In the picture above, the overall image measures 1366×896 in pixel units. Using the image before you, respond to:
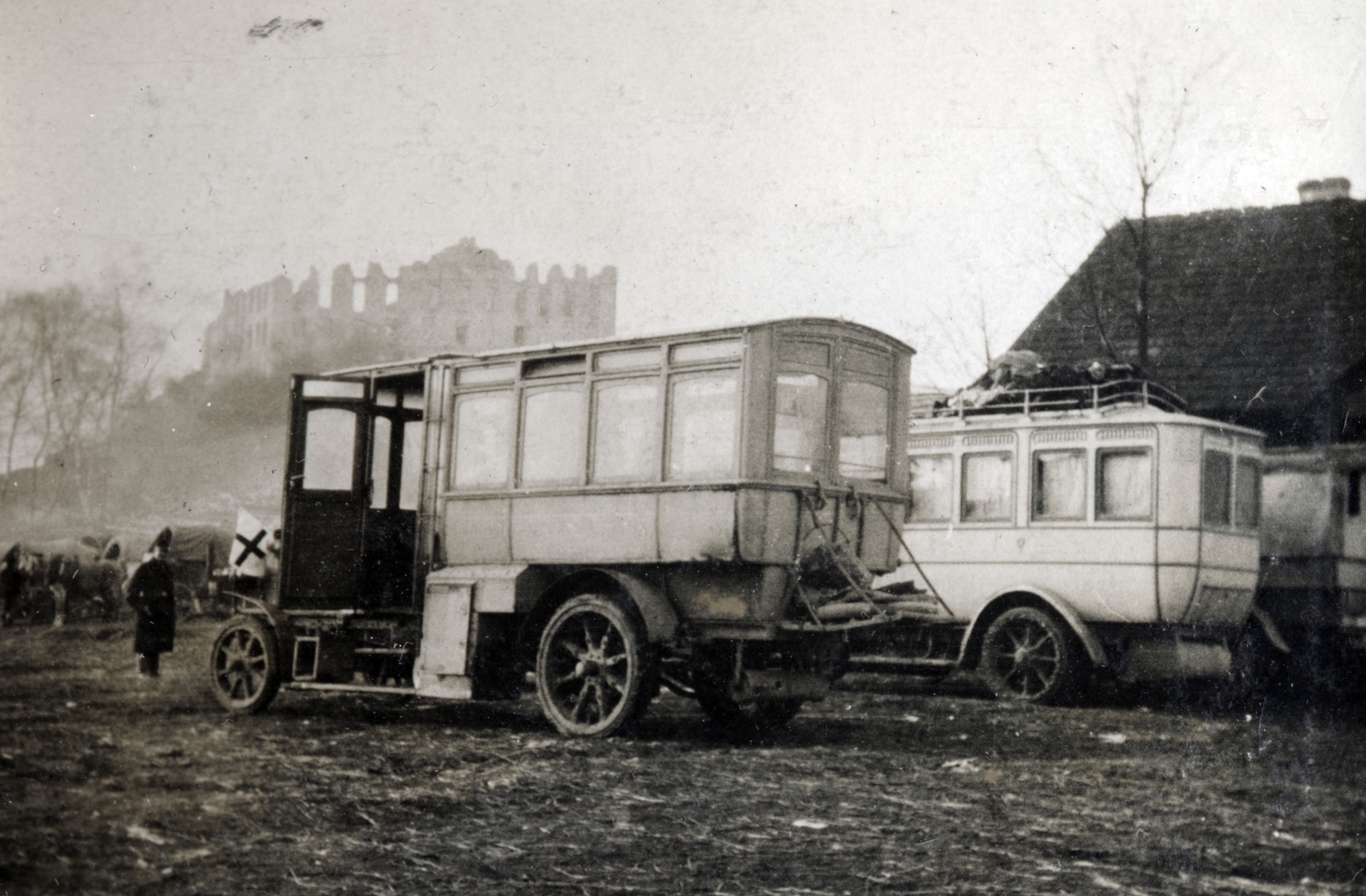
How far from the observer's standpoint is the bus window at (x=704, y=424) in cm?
798

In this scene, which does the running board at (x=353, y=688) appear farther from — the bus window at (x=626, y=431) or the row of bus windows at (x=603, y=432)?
the bus window at (x=626, y=431)

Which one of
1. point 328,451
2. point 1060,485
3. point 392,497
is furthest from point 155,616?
point 1060,485

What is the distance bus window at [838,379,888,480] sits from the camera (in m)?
8.74

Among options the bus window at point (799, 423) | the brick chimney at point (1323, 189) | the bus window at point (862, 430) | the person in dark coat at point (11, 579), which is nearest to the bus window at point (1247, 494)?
the brick chimney at point (1323, 189)

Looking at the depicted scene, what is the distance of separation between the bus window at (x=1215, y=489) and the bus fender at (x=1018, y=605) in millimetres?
1426

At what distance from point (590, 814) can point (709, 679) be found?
101 inches

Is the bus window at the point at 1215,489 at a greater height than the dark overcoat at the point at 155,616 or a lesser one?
greater

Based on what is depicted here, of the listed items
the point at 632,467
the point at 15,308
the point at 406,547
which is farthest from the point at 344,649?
the point at 15,308

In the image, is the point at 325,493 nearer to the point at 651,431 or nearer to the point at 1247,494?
the point at 651,431

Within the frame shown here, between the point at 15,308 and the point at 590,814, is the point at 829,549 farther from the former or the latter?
the point at 15,308

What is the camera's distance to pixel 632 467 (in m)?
8.36

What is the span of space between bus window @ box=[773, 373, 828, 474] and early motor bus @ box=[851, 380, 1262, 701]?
272 centimetres

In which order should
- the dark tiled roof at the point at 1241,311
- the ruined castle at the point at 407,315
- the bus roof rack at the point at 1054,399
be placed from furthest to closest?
the dark tiled roof at the point at 1241,311 < the bus roof rack at the point at 1054,399 < the ruined castle at the point at 407,315

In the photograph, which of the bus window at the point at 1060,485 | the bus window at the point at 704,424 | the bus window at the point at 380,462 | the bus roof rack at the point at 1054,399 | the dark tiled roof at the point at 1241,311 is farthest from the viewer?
the dark tiled roof at the point at 1241,311
